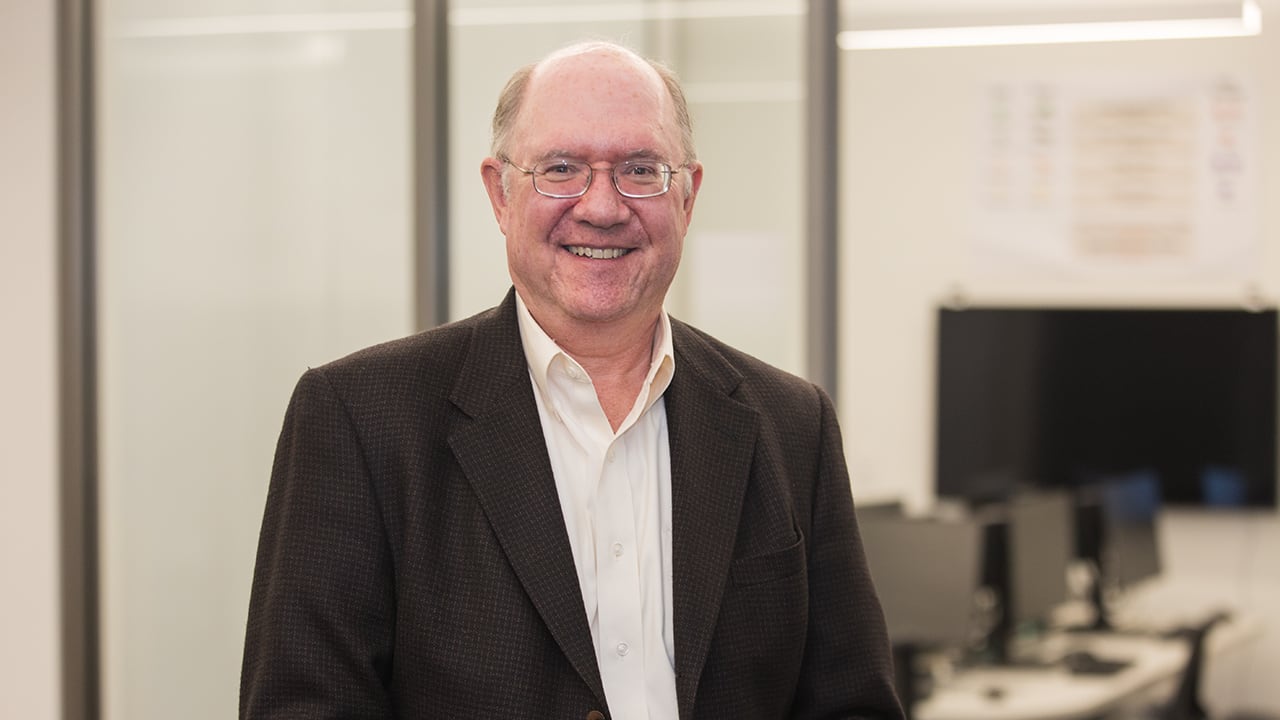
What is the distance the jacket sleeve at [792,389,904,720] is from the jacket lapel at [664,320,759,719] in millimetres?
123

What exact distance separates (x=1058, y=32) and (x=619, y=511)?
459cm

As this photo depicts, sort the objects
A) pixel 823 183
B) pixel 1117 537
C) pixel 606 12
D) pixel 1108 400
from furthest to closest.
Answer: pixel 1108 400
pixel 1117 537
pixel 606 12
pixel 823 183

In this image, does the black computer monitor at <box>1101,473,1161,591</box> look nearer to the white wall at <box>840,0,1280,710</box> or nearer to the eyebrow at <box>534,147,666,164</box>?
the white wall at <box>840,0,1280,710</box>

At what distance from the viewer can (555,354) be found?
61.2 inches

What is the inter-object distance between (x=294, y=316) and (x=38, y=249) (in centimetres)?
60

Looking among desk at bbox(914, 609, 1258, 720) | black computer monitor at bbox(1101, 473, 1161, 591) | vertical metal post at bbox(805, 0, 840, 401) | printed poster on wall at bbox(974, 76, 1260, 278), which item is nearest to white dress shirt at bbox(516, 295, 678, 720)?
vertical metal post at bbox(805, 0, 840, 401)

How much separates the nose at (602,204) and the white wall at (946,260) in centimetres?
393

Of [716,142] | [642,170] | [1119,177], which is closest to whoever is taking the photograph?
[642,170]

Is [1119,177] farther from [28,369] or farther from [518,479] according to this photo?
[518,479]

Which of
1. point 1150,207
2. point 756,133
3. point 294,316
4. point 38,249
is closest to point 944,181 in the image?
point 1150,207

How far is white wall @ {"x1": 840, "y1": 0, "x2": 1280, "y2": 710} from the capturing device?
17.7ft

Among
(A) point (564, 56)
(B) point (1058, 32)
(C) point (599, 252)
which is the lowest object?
(C) point (599, 252)

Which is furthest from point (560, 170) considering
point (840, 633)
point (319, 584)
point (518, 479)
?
point (840, 633)

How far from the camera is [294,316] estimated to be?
3279 mm
